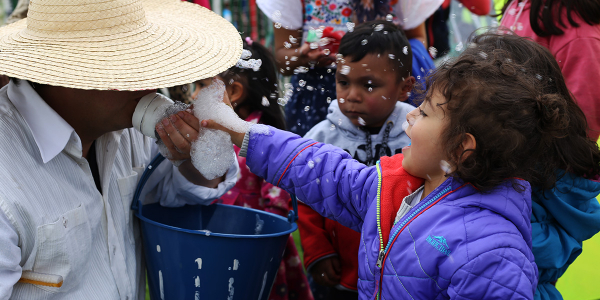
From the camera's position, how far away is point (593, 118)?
2.41m

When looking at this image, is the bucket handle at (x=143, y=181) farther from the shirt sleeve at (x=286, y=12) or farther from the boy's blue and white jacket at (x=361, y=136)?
the shirt sleeve at (x=286, y=12)

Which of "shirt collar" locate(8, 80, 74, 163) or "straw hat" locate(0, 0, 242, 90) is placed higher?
"straw hat" locate(0, 0, 242, 90)

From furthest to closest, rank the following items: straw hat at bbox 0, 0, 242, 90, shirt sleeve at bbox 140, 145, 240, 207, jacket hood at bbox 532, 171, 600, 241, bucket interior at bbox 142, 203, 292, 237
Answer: bucket interior at bbox 142, 203, 292, 237 → shirt sleeve at bbox 140, 145, 240, 207 → jacket hood at bbox 532, 171, 600, 241 → straw hat at bbox 0, 0, 242, 90

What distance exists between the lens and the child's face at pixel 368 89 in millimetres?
2328

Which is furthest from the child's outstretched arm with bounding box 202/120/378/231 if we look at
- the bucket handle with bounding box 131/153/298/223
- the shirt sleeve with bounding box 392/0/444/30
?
the shirt sleeve with bounding box 392/0/444/30

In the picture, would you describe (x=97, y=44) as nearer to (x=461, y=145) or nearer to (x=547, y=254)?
(x=461, y=145)

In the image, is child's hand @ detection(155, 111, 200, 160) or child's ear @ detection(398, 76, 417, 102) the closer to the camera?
child's hand @ detection(155, 111, 200, 160)

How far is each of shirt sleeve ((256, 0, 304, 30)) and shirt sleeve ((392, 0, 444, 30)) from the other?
1.95 ft

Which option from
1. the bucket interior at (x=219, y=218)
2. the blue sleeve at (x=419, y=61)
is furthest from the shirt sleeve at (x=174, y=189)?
the blue sleeve at (x=419, y=61)

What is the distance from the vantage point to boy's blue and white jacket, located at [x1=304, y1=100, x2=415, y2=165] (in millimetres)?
2352

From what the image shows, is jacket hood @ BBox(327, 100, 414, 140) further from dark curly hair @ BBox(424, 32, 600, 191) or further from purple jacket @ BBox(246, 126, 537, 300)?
→ dark curly hair @ BBox(424, 32, 600, 191)

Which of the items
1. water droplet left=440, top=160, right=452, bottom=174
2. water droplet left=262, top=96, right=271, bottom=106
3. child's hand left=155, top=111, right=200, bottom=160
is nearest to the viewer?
water droplet left=440, top=160, right=452, bottom=174

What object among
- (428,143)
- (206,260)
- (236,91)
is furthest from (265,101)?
(428,143)

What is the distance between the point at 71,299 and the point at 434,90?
53.3 inches
